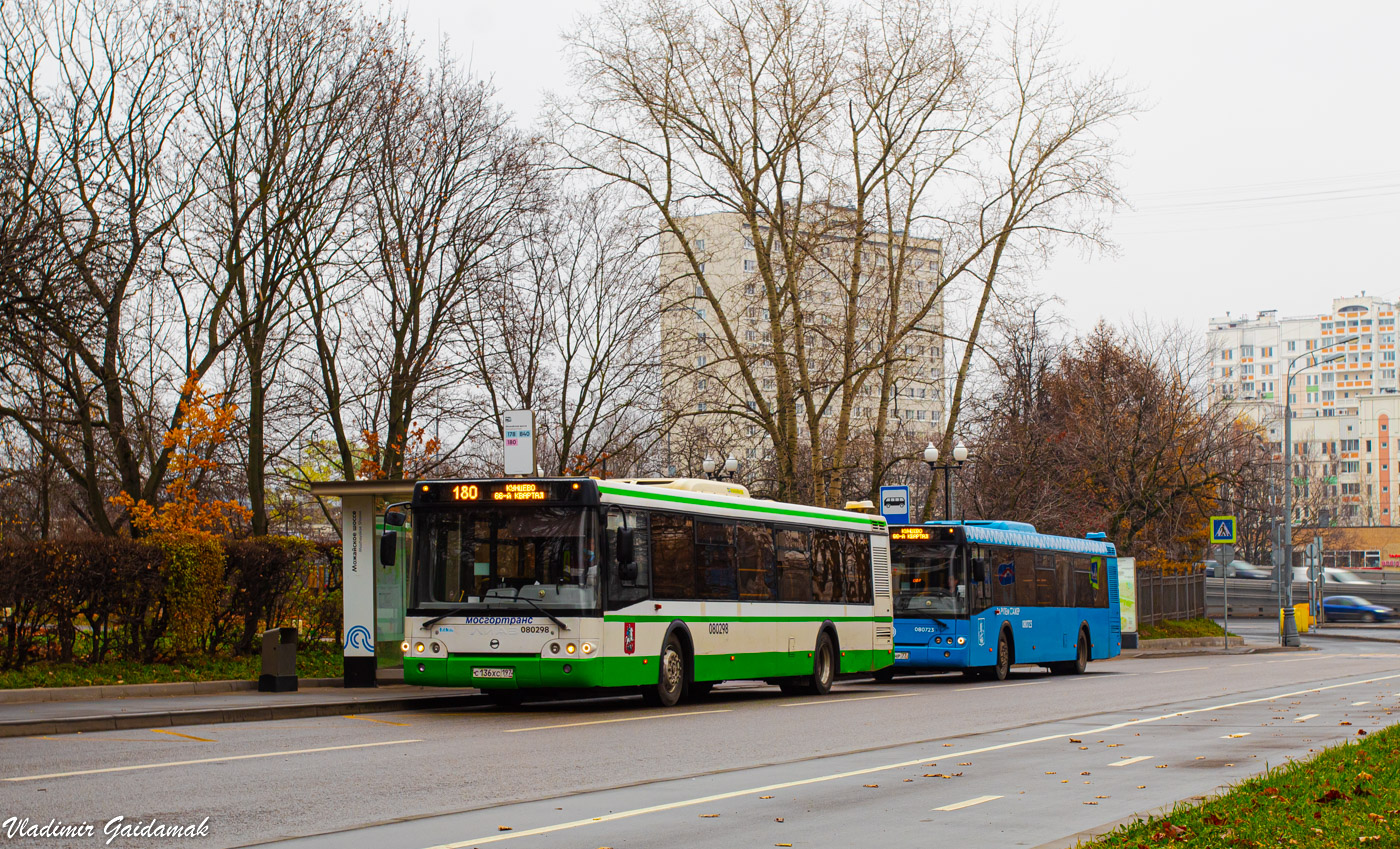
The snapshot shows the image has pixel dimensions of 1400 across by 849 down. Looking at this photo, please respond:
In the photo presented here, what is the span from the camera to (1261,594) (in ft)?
234

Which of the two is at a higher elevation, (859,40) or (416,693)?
(859,40)

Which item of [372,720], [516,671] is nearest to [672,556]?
[516,671]

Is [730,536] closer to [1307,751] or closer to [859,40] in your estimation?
[1307,751]

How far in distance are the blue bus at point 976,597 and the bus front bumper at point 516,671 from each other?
11.3 meters

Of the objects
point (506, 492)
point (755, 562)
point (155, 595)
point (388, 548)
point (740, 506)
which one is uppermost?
point (506, 492)

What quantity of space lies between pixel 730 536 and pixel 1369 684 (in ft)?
39.2

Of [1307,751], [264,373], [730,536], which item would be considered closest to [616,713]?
[730,536]

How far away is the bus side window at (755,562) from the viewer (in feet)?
70.6

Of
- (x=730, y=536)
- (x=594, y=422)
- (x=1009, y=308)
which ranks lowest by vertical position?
(x=730, y=536)

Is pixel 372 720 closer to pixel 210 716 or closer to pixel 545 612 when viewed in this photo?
pixel 210 716

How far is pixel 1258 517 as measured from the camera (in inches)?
3730

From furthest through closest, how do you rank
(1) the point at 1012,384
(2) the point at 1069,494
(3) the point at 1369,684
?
(1) the point at 1012,384 → (2) the point at 1069,494 → (3) the point at 1369,684

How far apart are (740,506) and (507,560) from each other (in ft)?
14.8

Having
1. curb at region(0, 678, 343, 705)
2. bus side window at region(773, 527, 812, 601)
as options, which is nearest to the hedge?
curb at region(0, 678, 343, 705)
